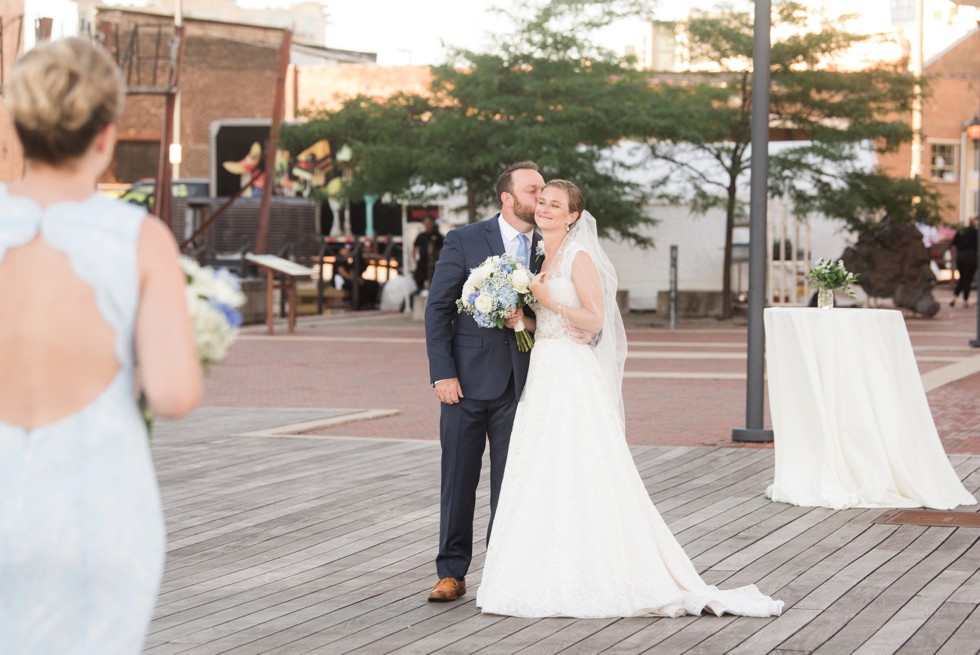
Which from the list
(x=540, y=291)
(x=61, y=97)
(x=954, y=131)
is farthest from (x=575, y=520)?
(x=954, y=131)

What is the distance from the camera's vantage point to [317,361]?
2002 cm

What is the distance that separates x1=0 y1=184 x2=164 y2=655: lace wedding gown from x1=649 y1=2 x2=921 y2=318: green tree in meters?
24.6

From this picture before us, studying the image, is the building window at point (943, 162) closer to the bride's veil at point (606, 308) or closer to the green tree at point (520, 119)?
the green tree at point (520, 119)

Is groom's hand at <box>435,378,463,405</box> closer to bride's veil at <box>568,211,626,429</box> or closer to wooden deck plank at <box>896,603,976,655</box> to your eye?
bride's veil at <box>568,211,626,429</box>

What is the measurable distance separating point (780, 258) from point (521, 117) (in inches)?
289

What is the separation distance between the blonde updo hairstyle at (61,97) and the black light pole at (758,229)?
8800 millimetres

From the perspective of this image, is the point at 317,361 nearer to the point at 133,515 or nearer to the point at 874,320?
the point at 874,320

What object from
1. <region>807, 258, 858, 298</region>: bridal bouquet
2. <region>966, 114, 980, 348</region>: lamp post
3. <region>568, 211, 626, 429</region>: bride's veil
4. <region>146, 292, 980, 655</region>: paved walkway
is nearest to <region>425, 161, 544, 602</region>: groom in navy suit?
<region>568, 211, 626, 429</region>: bride's veil

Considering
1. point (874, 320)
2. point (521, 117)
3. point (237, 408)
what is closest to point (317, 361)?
point (237, 408)

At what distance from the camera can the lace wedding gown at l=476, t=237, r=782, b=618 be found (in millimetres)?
5953

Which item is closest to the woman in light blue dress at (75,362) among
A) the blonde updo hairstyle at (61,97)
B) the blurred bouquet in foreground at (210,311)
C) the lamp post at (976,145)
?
the blonde updo hairstyle at (61,97)

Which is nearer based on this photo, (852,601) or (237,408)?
(852,601)

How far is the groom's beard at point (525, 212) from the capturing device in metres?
6.32

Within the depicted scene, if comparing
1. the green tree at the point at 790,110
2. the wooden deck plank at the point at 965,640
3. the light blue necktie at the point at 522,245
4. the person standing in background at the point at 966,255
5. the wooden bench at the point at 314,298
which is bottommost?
the wooden deck plank at the point at 965,640
